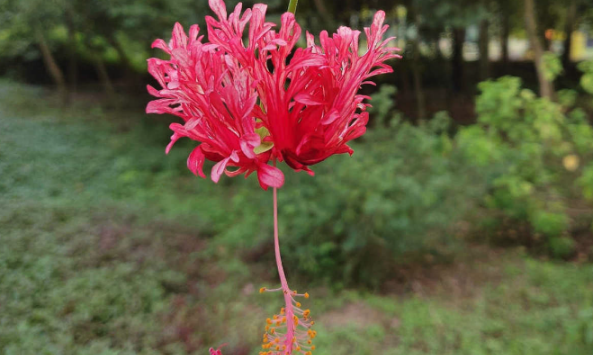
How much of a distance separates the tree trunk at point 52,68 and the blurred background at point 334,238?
5.02 feet

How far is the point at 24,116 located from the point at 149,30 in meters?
2.13

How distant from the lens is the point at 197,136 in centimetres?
91

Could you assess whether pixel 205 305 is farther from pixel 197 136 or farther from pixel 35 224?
pixel 197 136

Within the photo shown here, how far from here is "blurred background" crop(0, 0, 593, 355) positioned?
3.48 metres

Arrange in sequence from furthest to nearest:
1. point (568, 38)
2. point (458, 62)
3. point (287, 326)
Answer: point (568, 38), point (458, 62), point (287, 326)

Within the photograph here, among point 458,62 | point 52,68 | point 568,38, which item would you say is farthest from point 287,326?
point 568,38

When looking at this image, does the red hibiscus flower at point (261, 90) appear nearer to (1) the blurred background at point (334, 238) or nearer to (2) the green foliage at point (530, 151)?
(1) the blurred background at point (334, 238)

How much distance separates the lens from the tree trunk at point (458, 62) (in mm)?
11227

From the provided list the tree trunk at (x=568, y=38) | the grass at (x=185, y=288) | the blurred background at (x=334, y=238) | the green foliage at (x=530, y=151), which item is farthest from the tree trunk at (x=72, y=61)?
the tree trunk at (x=568, y=38)

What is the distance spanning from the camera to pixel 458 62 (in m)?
11.5

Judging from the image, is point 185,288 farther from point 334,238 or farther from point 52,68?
point 52,68

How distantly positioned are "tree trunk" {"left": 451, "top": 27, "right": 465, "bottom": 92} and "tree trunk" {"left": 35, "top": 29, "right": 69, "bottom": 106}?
847 cm

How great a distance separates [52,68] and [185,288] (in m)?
6.76

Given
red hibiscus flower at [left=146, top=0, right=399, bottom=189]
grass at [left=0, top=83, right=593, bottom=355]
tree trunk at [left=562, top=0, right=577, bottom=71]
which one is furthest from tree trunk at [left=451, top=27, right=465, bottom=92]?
Result: red hibiscus flower at [left=146, top=0, right=399, bottom=189]
